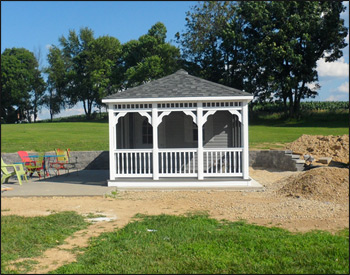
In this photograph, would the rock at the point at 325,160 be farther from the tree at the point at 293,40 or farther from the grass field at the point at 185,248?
the tree at the point at 293,40

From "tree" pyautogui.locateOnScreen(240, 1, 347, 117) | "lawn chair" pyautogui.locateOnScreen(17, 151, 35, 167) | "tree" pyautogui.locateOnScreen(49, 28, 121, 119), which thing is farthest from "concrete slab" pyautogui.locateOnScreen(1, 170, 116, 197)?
"tree" pyautogui.locateOnScreen(49, 28, 121, 119)

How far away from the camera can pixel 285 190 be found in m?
11.0

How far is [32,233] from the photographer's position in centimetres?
653

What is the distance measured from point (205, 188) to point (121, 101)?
381 cm

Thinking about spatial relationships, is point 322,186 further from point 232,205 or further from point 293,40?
point 293,40

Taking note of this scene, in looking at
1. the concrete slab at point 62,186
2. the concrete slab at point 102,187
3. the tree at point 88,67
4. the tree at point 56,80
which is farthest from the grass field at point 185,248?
the tree at point 56,80

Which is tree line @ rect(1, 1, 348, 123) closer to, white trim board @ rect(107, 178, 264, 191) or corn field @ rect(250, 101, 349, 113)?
corn field @ rect(250, 101, 349, 113)

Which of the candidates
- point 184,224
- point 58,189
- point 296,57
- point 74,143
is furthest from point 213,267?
point 296,57

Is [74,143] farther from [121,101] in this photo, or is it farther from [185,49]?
[185,49]

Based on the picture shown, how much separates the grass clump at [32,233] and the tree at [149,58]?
148 ft

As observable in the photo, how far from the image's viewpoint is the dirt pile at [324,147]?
758 inches

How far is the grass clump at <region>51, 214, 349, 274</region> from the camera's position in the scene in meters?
4.92

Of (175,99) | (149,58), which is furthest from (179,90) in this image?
(149,58)

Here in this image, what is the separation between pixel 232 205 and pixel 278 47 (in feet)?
107
